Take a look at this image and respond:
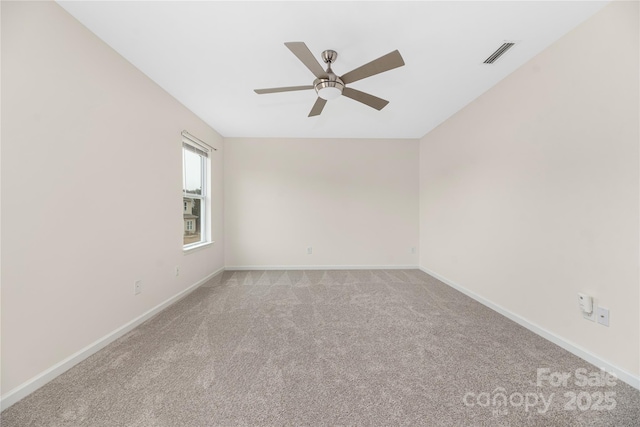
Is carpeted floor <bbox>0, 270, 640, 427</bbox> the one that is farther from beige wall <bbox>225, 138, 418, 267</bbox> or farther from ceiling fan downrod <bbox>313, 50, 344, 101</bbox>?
ceiling fan downrod <bbox>313, 50, 344, 101</bbox>

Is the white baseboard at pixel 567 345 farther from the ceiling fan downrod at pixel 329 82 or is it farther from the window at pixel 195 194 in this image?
the window at pixel 195 194

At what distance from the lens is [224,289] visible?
3.33 m

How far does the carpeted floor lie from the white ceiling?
2414mm

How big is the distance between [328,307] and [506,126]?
2.68 meters

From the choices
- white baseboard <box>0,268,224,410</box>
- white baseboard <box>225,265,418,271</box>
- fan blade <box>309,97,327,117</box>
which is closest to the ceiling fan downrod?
fan blade <box>309,97,327,117</box>

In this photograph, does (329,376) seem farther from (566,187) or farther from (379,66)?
(566,187)

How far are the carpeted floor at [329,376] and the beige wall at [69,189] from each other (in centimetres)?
34

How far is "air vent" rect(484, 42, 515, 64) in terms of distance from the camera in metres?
1.95

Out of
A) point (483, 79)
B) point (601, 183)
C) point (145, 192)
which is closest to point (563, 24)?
point (483, 79)

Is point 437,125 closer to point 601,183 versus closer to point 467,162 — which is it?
point 467,162

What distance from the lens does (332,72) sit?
6.34 ft

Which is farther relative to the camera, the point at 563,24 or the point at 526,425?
the point at 563,24

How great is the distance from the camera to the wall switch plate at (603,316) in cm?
161

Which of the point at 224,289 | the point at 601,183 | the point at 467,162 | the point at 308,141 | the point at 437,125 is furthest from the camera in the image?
the point at 308,141
